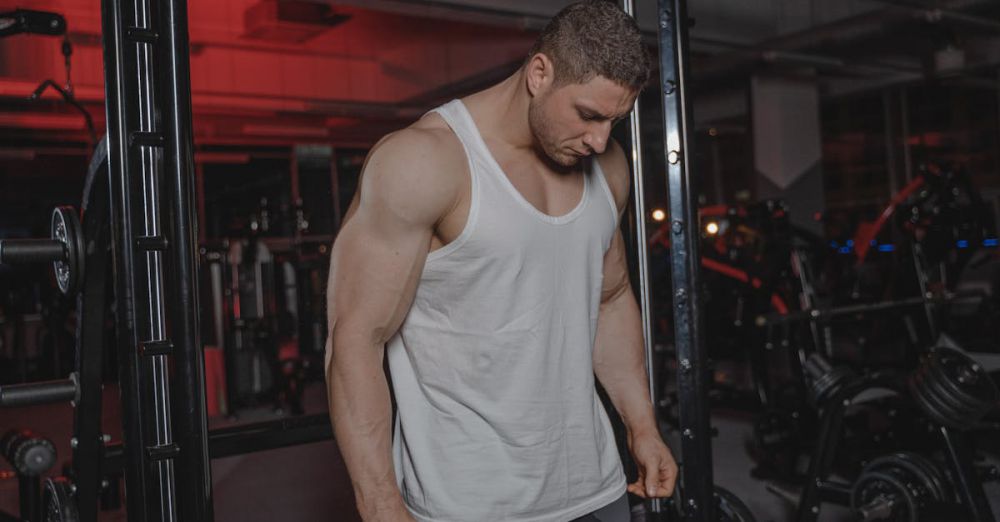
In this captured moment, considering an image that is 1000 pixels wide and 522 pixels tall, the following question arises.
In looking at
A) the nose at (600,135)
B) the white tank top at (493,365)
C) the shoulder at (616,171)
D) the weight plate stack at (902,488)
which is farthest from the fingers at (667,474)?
the weight plate stack at (902,488)

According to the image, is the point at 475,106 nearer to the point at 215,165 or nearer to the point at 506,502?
the point at 506,502

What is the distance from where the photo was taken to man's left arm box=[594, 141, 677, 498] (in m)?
1.45

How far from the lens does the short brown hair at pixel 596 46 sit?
3.87ft

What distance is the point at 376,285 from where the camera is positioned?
116 centimetres

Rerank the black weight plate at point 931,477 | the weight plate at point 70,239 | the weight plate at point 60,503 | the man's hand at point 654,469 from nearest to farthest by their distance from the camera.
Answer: the man's hand at point 654,469, the weight plate at point 70,239, the weight plate at point 60,503, the black weight plate at point 931,477

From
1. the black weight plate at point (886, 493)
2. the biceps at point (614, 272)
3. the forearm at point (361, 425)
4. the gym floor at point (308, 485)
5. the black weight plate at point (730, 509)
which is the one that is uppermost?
the biceps at point (614, 272)

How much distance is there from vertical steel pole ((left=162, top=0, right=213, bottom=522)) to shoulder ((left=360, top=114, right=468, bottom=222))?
29 centimetres

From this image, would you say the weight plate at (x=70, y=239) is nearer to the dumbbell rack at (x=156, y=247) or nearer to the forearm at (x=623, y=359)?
the dumbbell rack at (x=156, y=247)

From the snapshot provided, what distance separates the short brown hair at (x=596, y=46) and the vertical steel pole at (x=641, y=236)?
0.50m

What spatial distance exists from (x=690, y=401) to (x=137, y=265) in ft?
3.08

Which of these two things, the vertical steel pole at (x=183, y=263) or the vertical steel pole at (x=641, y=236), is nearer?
the vertical steel pole at (x=183, y=263)

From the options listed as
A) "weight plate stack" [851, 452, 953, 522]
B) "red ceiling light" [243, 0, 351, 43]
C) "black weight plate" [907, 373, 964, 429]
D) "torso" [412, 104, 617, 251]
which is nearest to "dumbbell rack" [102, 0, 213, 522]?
"torso" [412, 104, 617, 251]

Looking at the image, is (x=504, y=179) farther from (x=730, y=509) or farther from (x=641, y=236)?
(x=730, y=509)

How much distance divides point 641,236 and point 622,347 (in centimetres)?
34
